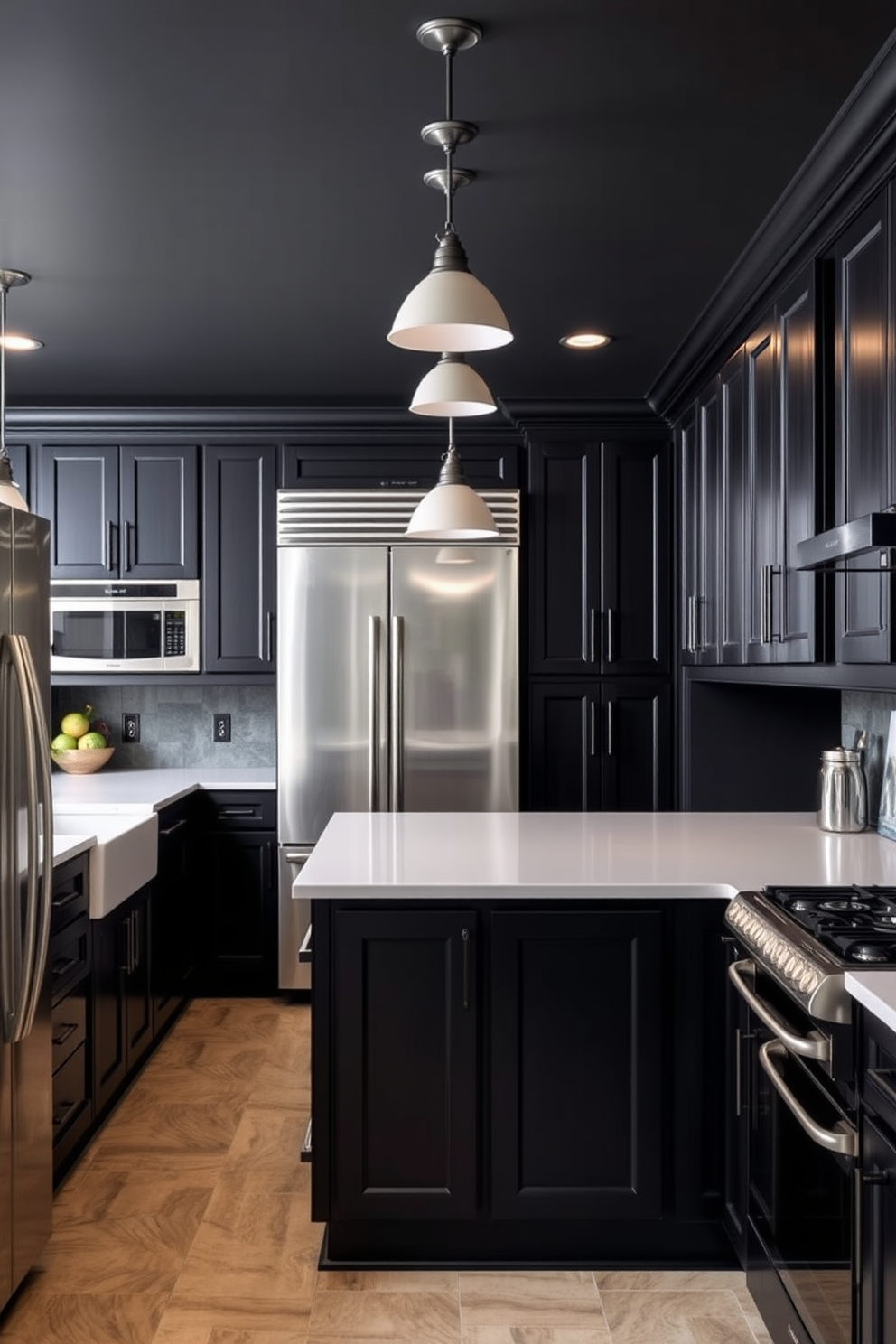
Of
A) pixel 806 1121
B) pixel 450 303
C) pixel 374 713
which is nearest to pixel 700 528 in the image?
pixel 374 713

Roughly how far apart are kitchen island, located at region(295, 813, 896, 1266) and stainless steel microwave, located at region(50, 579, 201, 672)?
245 centimetres

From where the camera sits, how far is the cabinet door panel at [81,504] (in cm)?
477

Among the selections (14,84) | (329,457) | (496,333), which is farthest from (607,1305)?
(329,457)

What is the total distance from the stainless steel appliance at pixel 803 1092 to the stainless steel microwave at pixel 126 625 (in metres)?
3.01

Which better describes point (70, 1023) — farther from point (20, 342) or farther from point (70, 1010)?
point (20, 342)

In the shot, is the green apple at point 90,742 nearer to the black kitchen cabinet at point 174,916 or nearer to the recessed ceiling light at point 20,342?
the black kitchen cabinet at point 174,916

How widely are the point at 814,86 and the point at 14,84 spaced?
4.87 feet

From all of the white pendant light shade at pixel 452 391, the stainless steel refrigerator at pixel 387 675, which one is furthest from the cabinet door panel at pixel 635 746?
the white pendant light shade at pixel 452 391

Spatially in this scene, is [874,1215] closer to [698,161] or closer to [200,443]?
[698,161]

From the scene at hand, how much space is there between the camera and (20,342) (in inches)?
150

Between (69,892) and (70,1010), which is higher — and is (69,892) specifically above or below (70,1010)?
above

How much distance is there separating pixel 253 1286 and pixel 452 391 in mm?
1971

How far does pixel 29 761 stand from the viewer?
2361 millimetres

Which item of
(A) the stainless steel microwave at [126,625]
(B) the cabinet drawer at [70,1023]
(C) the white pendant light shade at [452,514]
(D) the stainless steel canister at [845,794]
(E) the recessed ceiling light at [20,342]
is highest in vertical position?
(E) the recessed ceiling light at [20,342]
